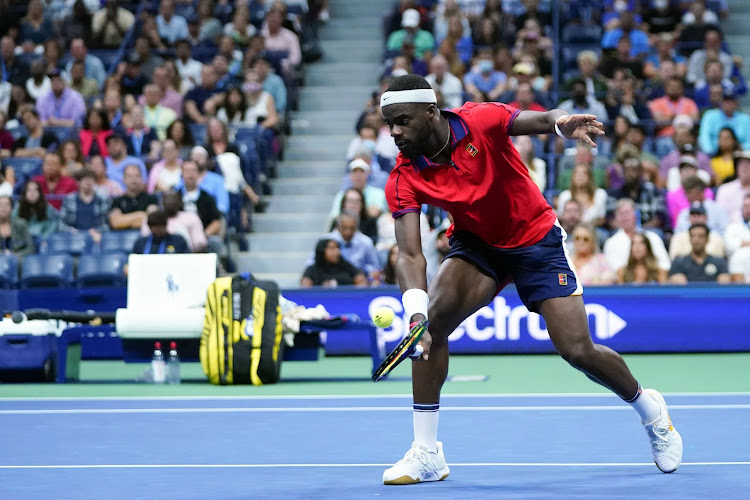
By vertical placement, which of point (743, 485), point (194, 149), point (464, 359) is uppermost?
point (194, 149)

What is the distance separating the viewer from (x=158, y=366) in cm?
1064

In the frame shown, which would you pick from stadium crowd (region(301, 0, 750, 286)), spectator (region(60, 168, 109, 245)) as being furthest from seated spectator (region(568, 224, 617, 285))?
spectator (region(60, 168, 109, 245))

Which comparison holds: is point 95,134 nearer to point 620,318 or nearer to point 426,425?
point 620,318

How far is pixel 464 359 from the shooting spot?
40.7 ft

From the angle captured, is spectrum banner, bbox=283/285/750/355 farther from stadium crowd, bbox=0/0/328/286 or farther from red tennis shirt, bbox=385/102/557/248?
red tennis shirt, bbox=385/102/557/248

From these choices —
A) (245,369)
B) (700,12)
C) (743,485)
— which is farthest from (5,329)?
(700,12)

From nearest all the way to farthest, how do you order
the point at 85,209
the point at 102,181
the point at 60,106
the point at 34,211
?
the point at 85,209 < the point at 34,211 < the point at 102,181 < the point at 60,106

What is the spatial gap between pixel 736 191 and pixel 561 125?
9.15 meters

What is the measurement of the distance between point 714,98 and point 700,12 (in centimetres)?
221

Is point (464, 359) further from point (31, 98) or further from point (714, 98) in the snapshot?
point (31, 98)

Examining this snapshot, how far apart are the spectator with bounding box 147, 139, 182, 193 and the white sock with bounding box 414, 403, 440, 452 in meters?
9.53

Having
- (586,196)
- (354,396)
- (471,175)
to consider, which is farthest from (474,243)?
(586,196)

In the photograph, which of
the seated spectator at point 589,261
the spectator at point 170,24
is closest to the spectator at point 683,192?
the seated spectator at point 589,261

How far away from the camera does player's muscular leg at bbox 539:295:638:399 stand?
18.6ft
